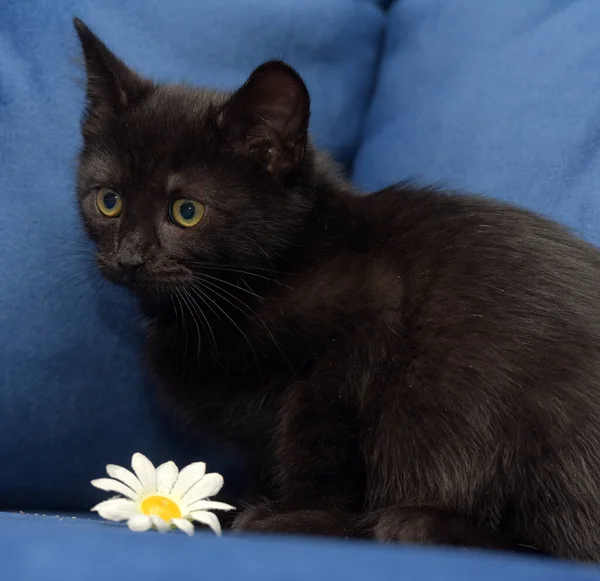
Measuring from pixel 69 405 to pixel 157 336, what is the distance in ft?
0.70

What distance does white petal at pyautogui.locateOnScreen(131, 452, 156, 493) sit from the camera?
94 centimetres

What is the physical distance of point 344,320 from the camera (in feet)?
3.40

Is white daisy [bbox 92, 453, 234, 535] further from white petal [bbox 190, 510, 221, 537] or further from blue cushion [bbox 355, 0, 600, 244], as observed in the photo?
blue cushion [bbox 355, 0, 600, 244]

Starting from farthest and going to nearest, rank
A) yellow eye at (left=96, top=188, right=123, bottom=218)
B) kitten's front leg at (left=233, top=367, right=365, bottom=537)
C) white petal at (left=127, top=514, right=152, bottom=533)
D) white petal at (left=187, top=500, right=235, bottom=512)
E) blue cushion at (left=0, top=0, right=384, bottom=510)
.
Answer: blue cushion at (left=0, top=0, right=384, bottom=510)
yellow eye at (left=96, top=188, right=123, bottom=218)
kitten's front leg at (left=233, top=367, right=365, bottom=537)
white petal at (left=187, top=500, right=235, bottom=512)
white petal at (left=127, top=514, right=152, bottom=533)

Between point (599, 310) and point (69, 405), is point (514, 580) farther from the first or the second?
point (69, 405)

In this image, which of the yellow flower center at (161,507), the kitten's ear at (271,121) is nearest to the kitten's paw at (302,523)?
the yellow flower center at (161,507)

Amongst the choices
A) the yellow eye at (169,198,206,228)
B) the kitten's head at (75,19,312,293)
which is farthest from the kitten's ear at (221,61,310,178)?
the yellow eye at (169,198,206,228)

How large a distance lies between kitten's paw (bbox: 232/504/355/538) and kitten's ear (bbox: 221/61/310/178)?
1.63ft

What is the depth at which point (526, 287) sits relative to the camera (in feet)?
3.14

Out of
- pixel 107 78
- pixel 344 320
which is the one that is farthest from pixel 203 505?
pixel 107 78

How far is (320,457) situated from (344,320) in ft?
0.64

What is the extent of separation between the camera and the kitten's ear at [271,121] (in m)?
1.04

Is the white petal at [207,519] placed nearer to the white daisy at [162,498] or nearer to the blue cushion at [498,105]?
the white daisy at [162,498]

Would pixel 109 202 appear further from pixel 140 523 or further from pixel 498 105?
pixel 498 105
